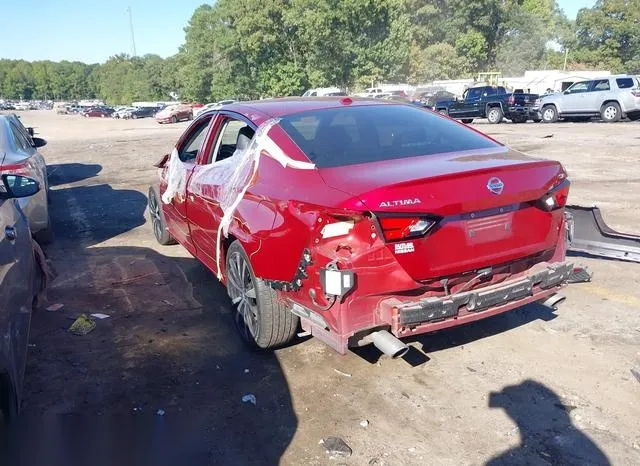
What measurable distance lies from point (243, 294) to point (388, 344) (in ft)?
4.44

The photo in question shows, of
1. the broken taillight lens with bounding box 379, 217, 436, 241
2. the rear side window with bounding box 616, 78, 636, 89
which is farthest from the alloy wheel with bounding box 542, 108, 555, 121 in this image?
the broken taillight lens with bounding box 379, 217, 436, 241

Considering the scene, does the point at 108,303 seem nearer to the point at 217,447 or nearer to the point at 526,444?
the point at 217,447

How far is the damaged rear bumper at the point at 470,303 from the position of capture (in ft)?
10.2

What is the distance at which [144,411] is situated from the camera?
11.1 feet

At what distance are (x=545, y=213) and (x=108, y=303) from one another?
377 cm

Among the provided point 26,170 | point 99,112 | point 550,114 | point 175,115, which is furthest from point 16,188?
point 99,112

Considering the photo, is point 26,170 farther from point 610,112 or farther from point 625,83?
Answer: point 610,112

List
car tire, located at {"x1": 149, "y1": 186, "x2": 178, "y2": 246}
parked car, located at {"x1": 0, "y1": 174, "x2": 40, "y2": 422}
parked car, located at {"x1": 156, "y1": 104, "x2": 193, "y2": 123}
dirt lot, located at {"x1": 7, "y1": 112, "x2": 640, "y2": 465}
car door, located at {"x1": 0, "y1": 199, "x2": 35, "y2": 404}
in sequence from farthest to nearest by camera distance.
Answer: parked car, located at {"x1": 156, "y1": 104, "x2": 193, "y2": 123} → car tire, located at {"x1": 149, "y1": 186, "x2": 178, "y2": 246} → dirt lot, located at {"x1": 7, "y1": 112, "x2": 640, "y2": 465} → car door, located at {"x1": 0, "y1": 199, "x2": 35, "y2": 404} → parked car, located at {"x1": 0, "y1": 174, "x2": 40, "y2": 422}

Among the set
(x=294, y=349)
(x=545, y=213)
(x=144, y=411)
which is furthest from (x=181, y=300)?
(x=545, y=213)

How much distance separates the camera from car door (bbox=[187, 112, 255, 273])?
14.1 ft

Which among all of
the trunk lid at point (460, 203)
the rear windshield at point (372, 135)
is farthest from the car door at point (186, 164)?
the trunk lid at point (460, 203)

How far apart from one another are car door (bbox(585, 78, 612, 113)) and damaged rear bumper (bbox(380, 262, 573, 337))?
22525mm

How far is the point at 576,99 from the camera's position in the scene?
79.0 ft

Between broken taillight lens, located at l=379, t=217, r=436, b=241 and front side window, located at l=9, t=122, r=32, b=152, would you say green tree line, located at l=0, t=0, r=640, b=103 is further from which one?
broken taillight lens, located at l=379, t=217, r=436, b=241
